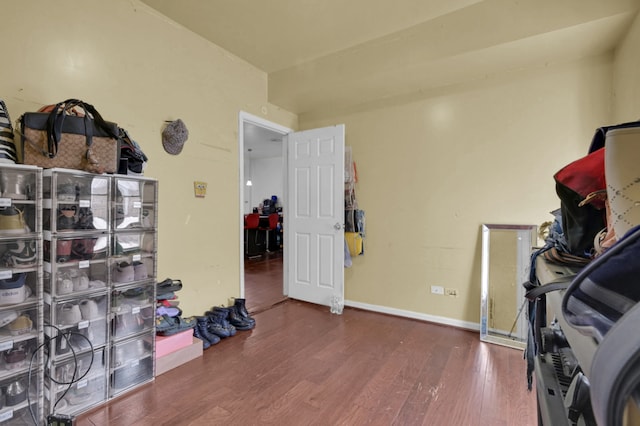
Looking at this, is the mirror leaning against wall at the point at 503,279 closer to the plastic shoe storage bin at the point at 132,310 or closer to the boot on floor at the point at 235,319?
the boot on floor at the point at 235,319

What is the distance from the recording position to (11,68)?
171 cm

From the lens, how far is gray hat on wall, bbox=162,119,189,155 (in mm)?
2426

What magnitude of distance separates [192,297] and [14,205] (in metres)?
1.44

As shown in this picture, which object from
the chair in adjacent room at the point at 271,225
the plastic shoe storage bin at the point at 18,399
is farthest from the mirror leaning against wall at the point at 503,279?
the chair in adjacent room at the point at 271,225

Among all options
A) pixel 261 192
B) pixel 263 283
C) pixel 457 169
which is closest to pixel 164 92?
pixel 457 169

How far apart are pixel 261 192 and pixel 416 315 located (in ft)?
20.7

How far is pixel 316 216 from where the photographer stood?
138 inches

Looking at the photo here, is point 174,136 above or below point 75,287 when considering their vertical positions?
above

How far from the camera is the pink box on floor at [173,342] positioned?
6.87 ft

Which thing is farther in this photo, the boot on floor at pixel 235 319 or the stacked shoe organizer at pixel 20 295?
the boot on floor at pixel 235 319

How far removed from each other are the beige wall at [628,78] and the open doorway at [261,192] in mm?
2946

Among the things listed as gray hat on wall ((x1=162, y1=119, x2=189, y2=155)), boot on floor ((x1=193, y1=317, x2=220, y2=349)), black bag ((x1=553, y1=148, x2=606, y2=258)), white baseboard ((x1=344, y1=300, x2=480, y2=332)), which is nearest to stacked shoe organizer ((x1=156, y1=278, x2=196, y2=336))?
boot on floor ((x1=193, y1=317, x2=220, y2=349))

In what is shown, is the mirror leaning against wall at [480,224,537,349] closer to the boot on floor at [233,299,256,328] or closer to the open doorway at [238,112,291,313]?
the boot on floor at [233,299,256,328]

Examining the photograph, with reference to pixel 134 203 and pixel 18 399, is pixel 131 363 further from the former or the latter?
pixel 134 203
